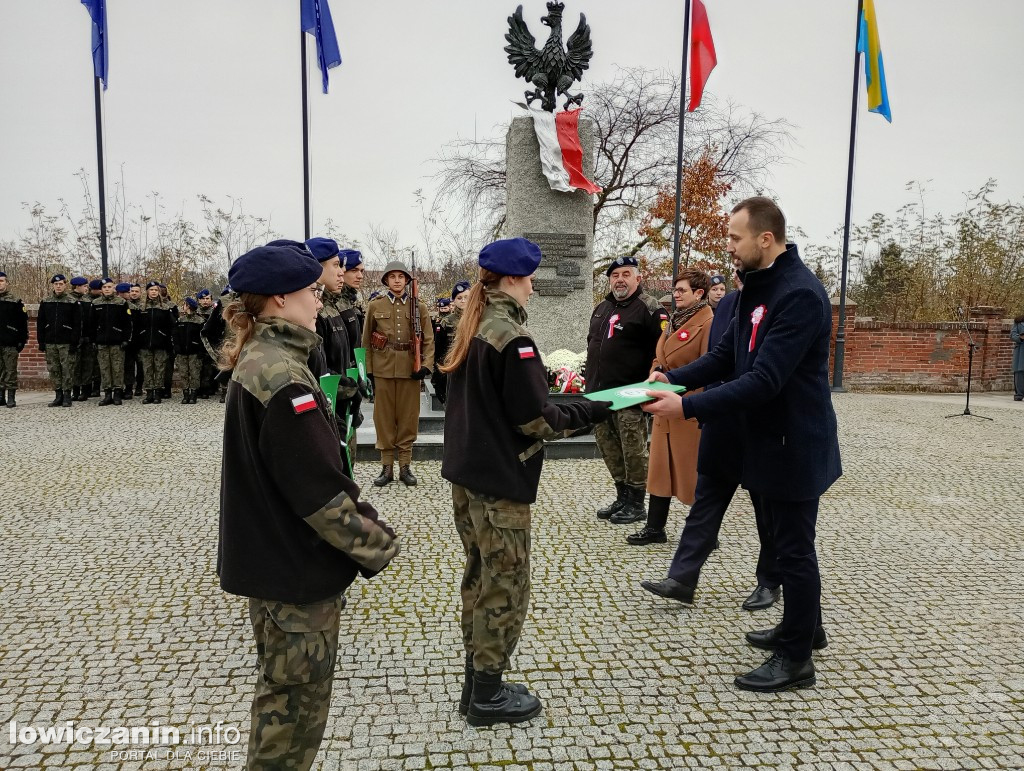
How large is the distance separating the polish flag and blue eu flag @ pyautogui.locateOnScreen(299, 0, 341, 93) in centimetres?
588

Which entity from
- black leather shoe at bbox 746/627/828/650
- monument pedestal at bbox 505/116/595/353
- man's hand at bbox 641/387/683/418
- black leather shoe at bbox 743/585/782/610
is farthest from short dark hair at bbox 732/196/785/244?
monument pedestal at bbox 505/116/595/353

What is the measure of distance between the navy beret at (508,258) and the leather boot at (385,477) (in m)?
4.30

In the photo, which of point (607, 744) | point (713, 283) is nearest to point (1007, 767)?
point (607, 744)

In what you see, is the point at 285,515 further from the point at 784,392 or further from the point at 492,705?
the point at 784,392

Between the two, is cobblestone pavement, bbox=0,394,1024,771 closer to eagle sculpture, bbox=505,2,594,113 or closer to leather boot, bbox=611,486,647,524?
leather boot, bbox=611,486,647,524

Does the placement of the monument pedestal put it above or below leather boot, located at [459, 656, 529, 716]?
above

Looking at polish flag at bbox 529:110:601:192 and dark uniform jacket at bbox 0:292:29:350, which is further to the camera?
dark uniform jacket at bbox 0:292:29:350

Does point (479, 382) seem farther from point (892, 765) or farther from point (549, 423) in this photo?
point (892, 765)

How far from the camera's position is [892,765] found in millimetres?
2539

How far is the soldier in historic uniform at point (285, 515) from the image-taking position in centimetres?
177

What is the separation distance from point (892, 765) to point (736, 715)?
1.89 feet

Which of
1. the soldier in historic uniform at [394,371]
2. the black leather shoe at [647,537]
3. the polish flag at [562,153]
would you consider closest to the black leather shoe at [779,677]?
the black leather shoe at [647,537]

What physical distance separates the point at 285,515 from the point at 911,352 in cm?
1801

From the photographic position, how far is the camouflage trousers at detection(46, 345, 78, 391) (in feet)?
38.9
